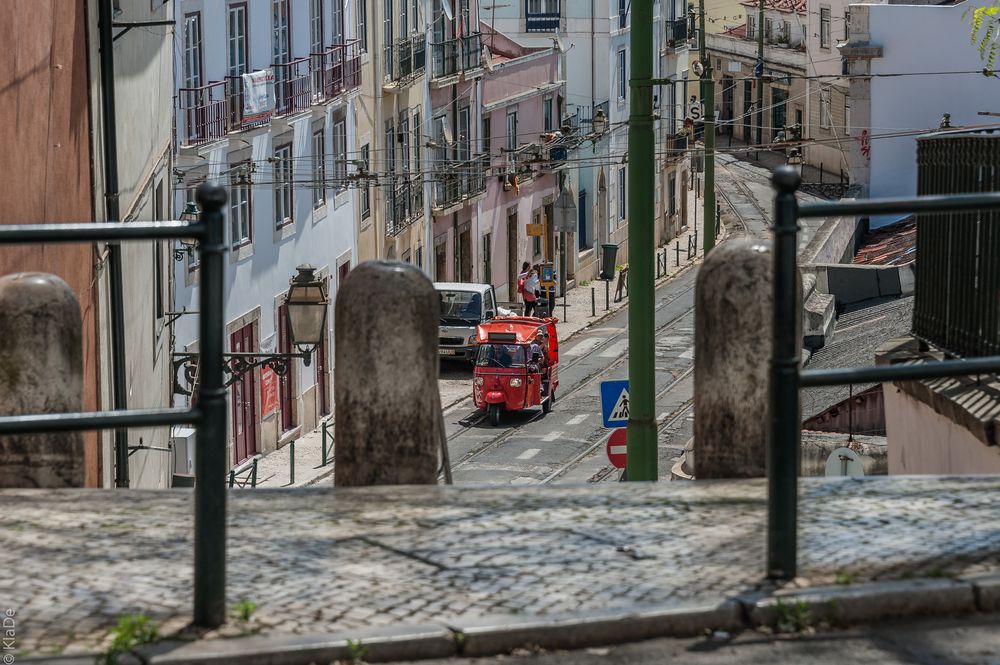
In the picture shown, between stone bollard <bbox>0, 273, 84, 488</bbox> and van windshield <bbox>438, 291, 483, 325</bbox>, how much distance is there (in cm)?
3213

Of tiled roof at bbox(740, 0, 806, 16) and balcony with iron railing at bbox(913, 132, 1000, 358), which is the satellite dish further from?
tiled roof at bbox(740, 0, 806, 16)

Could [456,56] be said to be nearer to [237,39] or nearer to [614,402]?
[237,39]

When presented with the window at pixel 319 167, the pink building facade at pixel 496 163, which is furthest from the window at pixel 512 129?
the window at pixel 319 167

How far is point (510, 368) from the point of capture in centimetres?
3322

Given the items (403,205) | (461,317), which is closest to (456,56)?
(403,205)

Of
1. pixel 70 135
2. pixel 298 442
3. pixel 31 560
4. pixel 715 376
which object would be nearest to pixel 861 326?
pixel 298 442

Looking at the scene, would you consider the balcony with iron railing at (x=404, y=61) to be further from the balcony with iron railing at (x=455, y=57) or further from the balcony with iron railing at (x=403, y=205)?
the balcony with iron railing at (x=403, y=205)

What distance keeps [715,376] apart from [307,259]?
90.3 ft

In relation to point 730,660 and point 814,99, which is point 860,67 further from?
point 730,660

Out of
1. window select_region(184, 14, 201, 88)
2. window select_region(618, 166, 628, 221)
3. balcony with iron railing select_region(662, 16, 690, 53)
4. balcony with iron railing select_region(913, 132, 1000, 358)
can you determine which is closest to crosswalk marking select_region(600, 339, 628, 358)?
window select_region(184, 14, 201, 88)

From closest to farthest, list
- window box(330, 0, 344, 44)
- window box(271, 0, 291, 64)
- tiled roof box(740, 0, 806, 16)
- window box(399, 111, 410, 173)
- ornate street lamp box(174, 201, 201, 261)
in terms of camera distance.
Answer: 1. ornate street lamp box(174, 201, 201, 261)
2. window box(271, 0, 291, 64)
3. window box(330, 0, 344, 44)
4. window box(399, 111, 410, 173)
5. tiled roof box(740, 0, 806, 16)

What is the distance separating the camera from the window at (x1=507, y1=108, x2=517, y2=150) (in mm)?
51781

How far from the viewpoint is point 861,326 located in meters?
27.7

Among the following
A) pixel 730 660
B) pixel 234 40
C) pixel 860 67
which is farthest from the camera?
pixel 860 67
